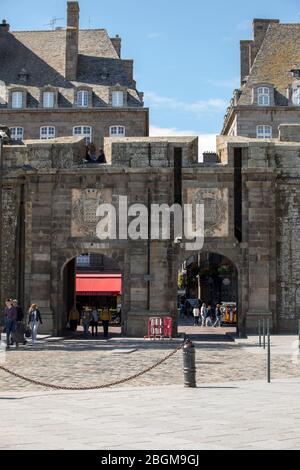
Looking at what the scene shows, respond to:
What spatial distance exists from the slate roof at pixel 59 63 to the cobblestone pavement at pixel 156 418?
4034 cm

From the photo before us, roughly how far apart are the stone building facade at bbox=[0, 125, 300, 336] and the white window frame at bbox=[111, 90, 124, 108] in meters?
21.9

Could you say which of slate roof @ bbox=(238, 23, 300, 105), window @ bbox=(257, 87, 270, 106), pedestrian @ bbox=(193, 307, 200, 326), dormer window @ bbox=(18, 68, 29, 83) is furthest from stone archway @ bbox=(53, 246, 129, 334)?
dormer window @ bbox=(18, 68, 29, 83)

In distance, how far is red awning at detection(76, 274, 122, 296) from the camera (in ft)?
141

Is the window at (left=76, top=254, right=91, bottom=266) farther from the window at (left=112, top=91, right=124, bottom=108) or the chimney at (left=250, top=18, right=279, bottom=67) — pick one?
the chimney at (left=250, top=18, right=279, bottom=67)

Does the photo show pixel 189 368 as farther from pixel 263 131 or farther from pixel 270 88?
pixel 270 88

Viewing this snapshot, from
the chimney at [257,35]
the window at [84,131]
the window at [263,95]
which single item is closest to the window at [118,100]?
the window at [84,131]

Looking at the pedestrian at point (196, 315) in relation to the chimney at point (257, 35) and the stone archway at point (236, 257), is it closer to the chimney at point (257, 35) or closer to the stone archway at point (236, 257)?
the stone archway at point (236, 257)

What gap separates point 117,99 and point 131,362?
1368 inches

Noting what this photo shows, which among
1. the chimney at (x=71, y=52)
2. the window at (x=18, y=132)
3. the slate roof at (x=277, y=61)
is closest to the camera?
the slate roof at (x=277, y=61)

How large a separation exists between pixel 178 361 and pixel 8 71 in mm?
38394

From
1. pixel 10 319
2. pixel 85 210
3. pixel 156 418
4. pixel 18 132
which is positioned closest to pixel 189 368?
pixel 156 418

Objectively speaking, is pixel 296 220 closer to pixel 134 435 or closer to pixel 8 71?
pixel 134 435

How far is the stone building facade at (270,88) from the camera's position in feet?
168
